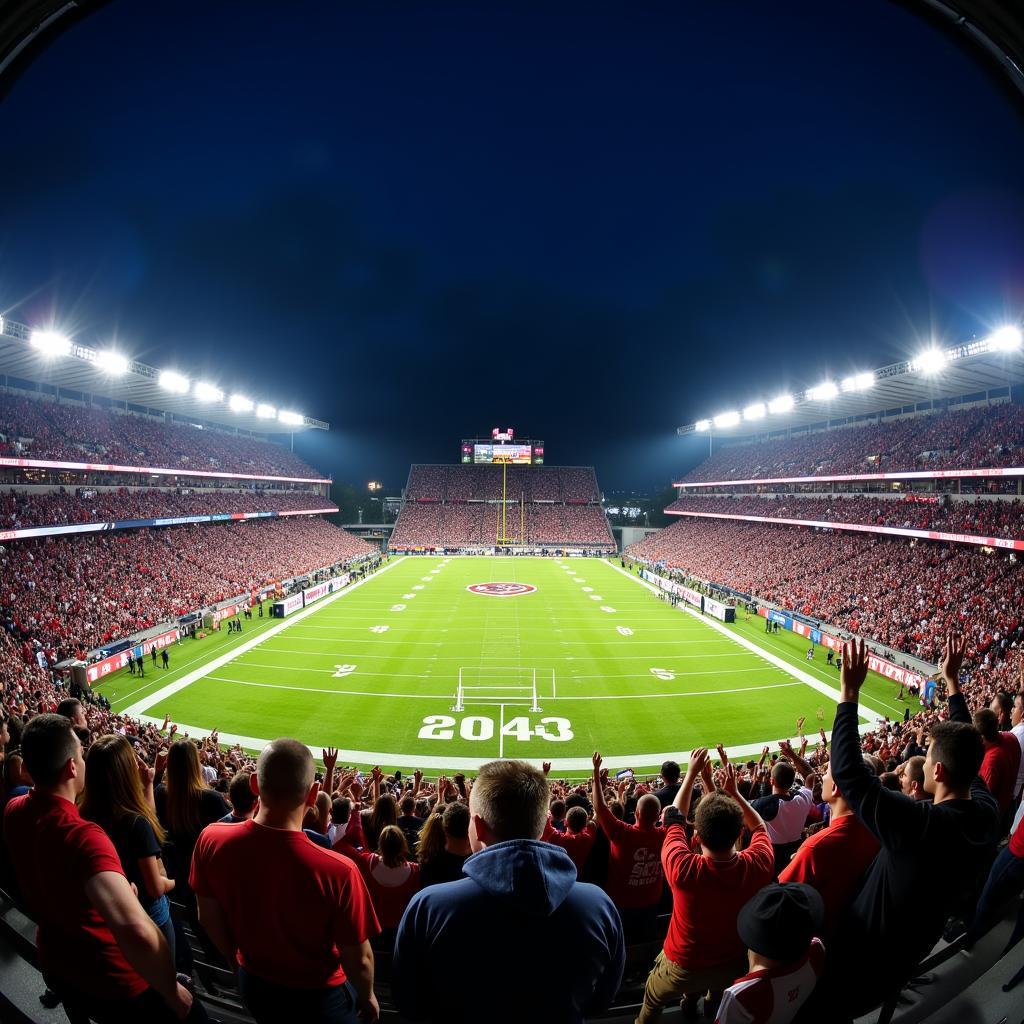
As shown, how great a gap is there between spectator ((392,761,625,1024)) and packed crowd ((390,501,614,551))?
72990 mm

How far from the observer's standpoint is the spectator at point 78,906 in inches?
92.5

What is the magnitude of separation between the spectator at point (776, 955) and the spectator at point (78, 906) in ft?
7.70

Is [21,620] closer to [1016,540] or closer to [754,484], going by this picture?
[1016,540]

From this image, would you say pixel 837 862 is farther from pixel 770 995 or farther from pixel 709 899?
pixel 770 995

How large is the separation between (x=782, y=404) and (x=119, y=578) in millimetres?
54057

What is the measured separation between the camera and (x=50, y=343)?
98.6 feet

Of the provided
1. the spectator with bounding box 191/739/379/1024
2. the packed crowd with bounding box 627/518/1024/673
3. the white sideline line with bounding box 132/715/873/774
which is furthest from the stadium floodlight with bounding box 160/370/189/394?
the spectator with bounding box 191/739/379/1024

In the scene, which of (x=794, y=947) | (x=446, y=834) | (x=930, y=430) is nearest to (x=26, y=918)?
(x=446, y=834)

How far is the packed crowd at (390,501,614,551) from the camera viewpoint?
7881 cm

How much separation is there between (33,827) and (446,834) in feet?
7.99

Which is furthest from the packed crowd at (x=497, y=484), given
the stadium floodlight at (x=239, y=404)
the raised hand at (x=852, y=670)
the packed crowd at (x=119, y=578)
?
the raised hand at (x=852, y=670)

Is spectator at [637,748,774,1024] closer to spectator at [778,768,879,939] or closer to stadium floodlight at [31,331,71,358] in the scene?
spectator at [778,768,879,939]

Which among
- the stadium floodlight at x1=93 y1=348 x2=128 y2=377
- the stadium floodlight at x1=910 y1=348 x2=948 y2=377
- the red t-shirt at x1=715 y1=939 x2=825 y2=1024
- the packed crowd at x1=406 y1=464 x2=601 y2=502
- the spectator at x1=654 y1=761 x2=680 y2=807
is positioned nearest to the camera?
the red t-shirt at x1=715 y1=939 x2=825 y2=1024

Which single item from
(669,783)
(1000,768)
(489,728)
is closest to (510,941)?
(1000,768)
